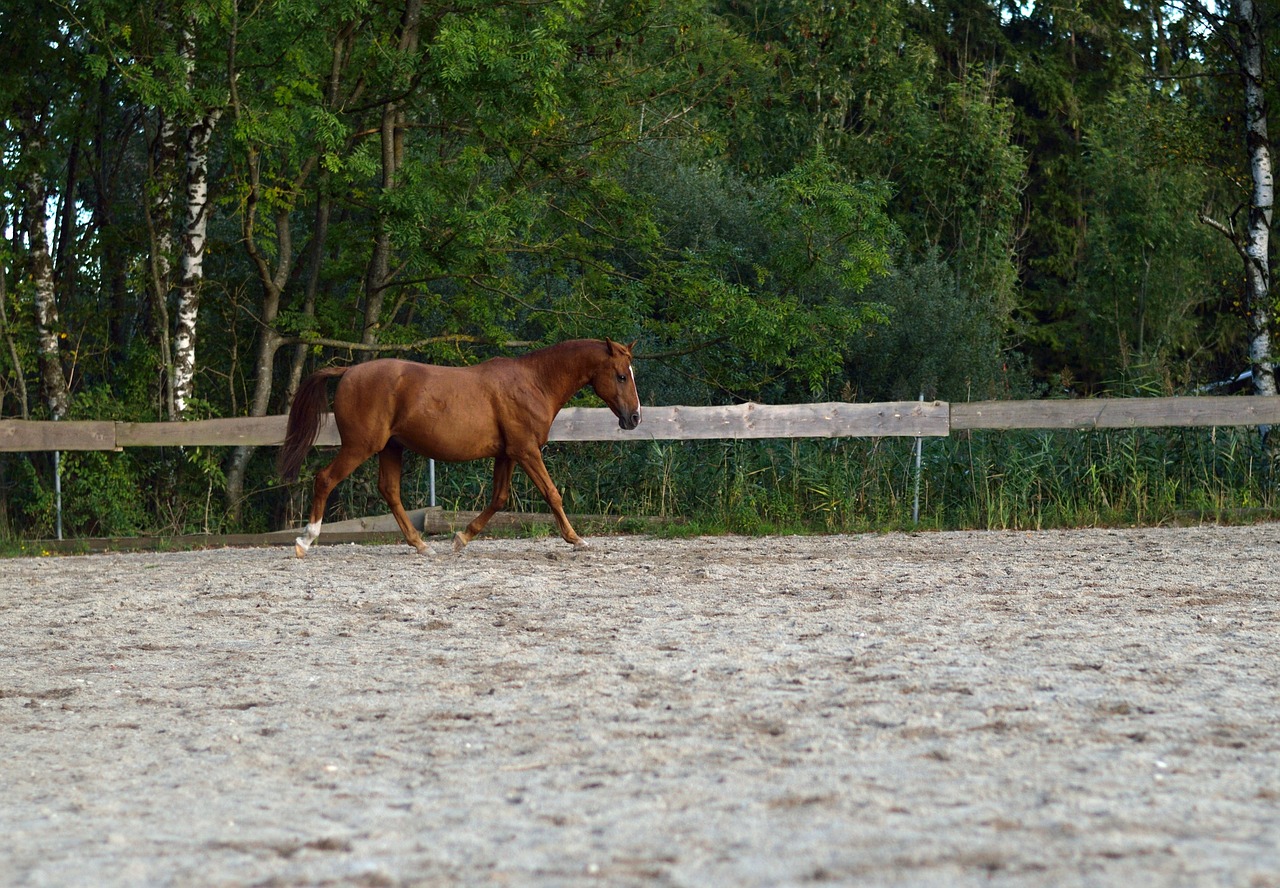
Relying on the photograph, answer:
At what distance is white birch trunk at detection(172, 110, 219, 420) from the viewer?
14961 millimetres

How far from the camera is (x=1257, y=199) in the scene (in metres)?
16.1

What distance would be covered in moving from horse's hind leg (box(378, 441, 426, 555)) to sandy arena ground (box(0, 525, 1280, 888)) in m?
1.99

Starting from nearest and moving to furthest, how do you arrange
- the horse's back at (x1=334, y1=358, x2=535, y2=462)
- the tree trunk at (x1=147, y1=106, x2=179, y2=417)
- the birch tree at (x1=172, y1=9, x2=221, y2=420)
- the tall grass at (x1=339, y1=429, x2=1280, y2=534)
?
the horse's back at (x1=334, y1=358, x2=535, y2=462) < the tall grass at (x1=339, y1=429, x2=1280, y2=534) < the birch tree at (x1=172, y1=9, x2=221, y2=420) < the tree trunk at (x1=147, y1=106, x2=179, y2=417)

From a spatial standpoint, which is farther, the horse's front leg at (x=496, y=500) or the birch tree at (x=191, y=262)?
the birch tree at (x=191, y=262)

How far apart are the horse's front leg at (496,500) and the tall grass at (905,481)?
188cm

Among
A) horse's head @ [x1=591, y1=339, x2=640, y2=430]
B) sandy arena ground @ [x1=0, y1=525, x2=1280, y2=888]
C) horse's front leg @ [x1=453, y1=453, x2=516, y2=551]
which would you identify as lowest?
sandy arena ground @ [x1=0, y1=525, x2=1280, y2=888]

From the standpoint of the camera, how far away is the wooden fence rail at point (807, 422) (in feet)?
44.7

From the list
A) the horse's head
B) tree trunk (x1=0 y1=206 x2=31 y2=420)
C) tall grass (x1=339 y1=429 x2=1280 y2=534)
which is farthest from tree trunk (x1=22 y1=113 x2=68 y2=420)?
the horse's head

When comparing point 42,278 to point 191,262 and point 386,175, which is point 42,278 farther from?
point 386,175

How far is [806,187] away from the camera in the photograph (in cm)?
1527

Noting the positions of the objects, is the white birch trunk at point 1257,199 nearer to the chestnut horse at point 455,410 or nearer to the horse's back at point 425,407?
the chestnut horse at point 455,410

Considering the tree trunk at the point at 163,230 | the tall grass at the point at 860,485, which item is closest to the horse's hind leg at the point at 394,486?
the tall grass at the point at 860,485

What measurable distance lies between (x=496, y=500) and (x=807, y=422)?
10.6 feet

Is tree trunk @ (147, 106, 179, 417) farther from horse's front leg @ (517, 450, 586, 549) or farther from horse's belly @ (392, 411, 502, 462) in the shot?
horse's front leg @ (517, 450, 586, 549)
